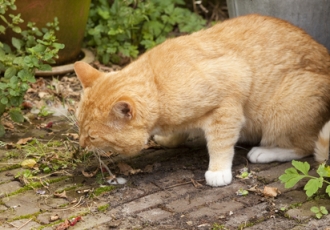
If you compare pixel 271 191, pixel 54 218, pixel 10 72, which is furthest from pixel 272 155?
pixel 10 72

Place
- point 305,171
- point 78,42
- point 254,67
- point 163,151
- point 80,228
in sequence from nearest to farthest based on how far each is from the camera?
1. point 80,228
2. point 305,171
3. point 254,67
4. point 163,151
5. point 78,42

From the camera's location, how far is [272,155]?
4.57 m

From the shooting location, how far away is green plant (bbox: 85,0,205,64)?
6281 mm

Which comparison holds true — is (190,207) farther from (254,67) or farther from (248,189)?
(254,67)

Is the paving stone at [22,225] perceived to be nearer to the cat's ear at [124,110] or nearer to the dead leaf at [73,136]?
the cat's ear at [124,110]

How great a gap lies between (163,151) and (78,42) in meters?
2.04

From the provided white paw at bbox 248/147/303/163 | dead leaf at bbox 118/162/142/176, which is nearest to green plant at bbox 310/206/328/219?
white paw at bbox 248/147/303/163

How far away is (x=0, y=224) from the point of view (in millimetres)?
3668

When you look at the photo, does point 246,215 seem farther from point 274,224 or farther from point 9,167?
point 9,167

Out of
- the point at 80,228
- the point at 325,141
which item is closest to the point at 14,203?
the point at 80,228

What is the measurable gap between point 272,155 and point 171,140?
0.85 metres

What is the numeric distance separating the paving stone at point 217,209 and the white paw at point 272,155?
68 centimetres

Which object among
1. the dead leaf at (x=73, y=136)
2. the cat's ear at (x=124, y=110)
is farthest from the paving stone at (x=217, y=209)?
the dead leaf at (x=73, y=136)

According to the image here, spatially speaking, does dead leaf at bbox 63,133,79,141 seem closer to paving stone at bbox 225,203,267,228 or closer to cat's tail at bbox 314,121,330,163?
paving stone at bbox 225,203,267,228
